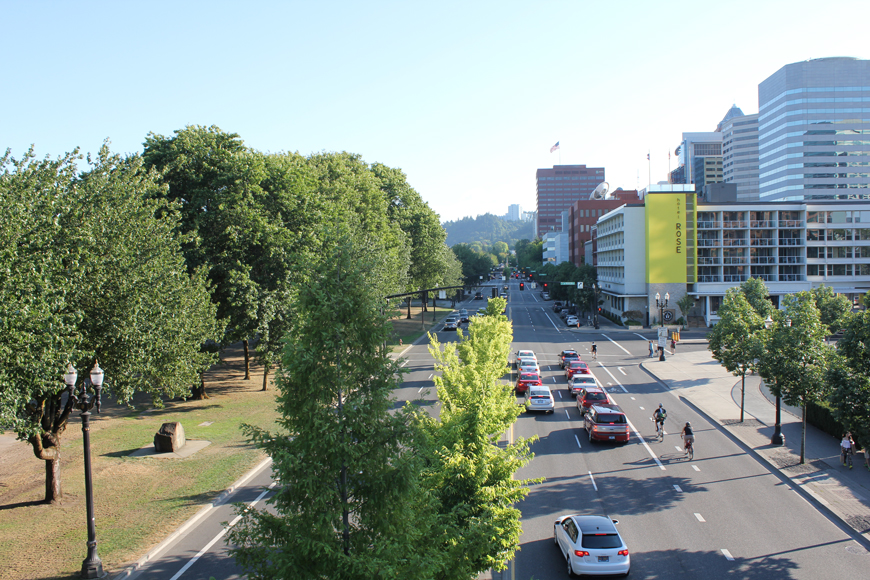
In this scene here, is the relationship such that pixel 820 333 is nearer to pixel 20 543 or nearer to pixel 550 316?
pixel 20 543

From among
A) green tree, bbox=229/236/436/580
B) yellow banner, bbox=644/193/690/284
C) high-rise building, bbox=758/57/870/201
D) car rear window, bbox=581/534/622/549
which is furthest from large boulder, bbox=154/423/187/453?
high-rise building, bbox=758/57/870/201

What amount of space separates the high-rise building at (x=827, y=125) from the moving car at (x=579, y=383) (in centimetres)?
13404

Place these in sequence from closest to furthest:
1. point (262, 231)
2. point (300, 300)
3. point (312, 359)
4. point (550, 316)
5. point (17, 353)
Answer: point (312, 359), point (300, 300), point (17, 353), point (262, 231), point (550, 316)

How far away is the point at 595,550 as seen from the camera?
13734 millimetres

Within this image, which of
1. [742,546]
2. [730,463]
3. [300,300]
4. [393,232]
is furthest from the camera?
[393,232]

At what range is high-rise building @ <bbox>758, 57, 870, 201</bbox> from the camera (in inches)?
5428

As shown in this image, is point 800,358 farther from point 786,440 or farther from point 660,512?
point 660,512

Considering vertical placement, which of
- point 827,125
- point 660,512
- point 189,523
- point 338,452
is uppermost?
point 827,125

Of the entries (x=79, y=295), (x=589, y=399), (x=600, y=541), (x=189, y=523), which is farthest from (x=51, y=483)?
(x=589, y=399)

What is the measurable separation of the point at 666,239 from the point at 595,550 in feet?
213

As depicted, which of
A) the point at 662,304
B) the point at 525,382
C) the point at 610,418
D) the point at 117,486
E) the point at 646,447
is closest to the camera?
the point at 117,486

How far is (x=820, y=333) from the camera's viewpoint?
23.2 meters

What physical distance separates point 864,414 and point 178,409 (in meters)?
32.2

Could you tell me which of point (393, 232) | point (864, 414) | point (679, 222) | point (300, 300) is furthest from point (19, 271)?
point (679, 222)
